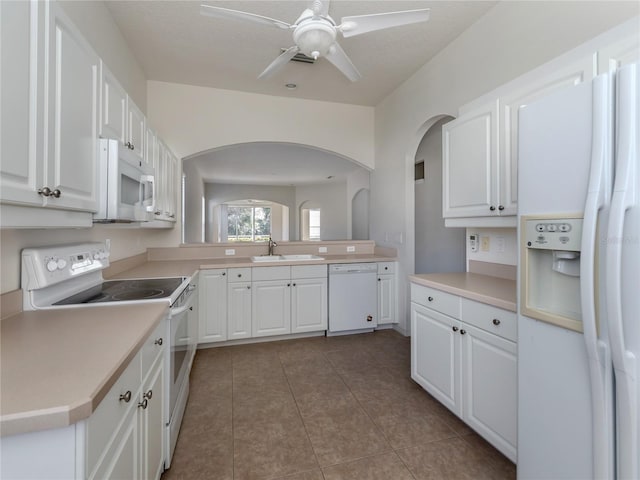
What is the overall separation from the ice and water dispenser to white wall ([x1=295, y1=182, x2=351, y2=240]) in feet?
20.5

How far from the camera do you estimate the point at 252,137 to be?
11.9ft

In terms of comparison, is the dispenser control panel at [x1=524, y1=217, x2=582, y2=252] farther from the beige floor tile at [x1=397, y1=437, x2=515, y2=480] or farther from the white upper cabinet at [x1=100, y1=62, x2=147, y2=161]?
the white upper cabinet at [x1=100, y1=62, x2=147, y2=161]

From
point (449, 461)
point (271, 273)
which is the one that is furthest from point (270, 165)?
point (449, 461)

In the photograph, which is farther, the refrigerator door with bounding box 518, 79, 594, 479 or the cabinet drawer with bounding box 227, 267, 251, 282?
the cabinet drawer with bounding box 227, 267, 251, 282

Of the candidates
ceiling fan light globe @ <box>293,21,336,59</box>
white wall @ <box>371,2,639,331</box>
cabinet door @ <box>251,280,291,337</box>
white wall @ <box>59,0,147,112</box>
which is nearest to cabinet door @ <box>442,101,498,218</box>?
white wall @ <box>371,2,639,331</box>

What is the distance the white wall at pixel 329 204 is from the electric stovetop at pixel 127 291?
5758 mm

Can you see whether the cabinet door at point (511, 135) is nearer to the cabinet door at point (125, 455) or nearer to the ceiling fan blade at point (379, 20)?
the ceiling fan blade at point (379, 20)

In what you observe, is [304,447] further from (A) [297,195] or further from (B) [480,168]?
(A) [297,195]

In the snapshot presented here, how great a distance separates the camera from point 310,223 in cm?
967

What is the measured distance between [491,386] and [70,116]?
7.46ft

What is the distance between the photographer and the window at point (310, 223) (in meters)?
9.59

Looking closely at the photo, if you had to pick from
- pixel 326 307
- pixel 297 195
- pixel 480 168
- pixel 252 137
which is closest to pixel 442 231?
pixel 326 307

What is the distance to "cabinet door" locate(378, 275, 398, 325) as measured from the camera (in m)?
3.62

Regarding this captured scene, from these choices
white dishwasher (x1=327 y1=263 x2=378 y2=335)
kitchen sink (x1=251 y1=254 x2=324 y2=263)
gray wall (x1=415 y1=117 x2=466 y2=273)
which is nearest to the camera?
white dishwasher (x1=327 y1=263 x2=378 y2=335)
